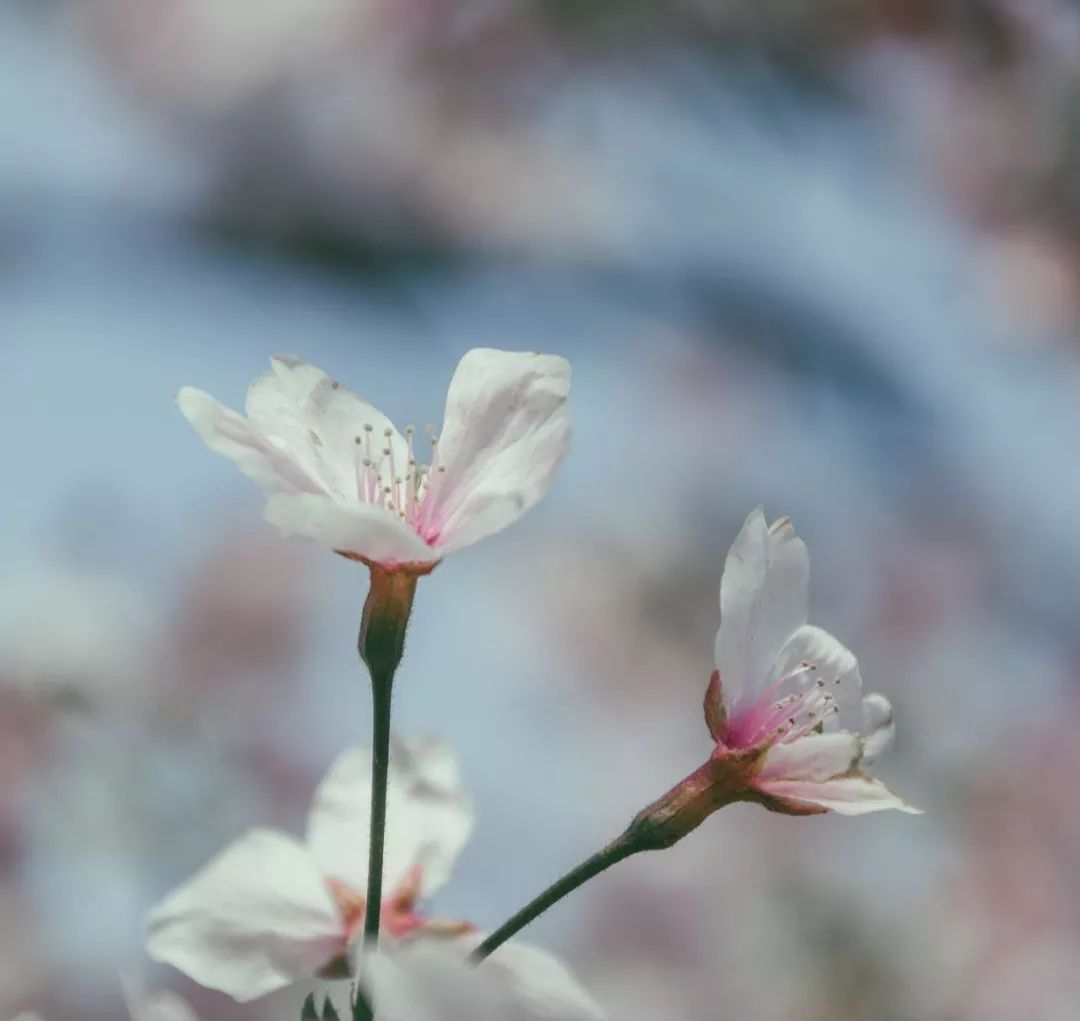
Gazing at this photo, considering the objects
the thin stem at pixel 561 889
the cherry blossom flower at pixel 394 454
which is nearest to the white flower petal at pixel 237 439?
the cherry blossom flower at pixel 394 454

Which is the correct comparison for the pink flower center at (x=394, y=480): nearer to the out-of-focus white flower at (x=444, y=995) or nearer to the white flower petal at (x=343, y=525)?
the white flower petal at (x=343, y=525)

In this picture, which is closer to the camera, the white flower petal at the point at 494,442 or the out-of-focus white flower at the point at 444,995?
the out-of-focus white flower at the point at 444,995

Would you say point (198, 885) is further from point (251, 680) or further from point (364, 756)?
point (251, 680)

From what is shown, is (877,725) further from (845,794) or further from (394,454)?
(394,454)

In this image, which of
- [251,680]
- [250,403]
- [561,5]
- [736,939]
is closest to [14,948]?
[251,680]

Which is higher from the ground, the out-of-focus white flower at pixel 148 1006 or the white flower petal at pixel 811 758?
the white flower petal at pixel 811 758

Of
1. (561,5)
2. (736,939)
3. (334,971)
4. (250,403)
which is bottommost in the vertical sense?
(334,971)

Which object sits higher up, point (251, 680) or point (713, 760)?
point (251, 680)

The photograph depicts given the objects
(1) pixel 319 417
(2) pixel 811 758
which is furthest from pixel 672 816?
(1) pixel 319 417
